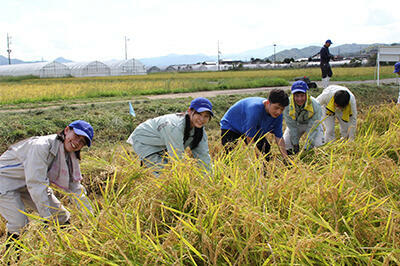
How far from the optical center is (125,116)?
8289 millimetres

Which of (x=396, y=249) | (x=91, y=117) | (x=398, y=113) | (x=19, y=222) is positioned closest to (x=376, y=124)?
(x=398, y=113)

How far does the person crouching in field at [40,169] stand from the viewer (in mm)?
2666

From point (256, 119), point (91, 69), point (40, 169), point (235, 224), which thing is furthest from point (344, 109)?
point (91, 69)

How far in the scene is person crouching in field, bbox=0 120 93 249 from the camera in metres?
2.67

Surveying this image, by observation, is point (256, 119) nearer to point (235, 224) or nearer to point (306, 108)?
point (306, 108)

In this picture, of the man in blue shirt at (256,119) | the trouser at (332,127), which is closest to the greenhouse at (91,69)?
the trouser at (332,127)

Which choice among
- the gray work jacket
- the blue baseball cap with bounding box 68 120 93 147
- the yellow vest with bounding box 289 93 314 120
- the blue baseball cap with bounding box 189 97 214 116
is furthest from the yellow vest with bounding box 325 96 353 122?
the blue baseball cap with bounding box 68 120 93 147

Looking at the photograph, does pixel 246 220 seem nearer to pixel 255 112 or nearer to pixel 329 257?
pixel 329 257

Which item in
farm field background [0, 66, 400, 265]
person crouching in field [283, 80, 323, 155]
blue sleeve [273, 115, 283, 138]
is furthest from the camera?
person crouching in field [283, 80, 323, 155]

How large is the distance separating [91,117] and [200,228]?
655 cm

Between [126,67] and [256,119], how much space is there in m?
45.8

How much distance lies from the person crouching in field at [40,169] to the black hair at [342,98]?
125 inches

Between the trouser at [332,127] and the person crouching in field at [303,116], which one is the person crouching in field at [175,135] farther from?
the trouser at [332,127]

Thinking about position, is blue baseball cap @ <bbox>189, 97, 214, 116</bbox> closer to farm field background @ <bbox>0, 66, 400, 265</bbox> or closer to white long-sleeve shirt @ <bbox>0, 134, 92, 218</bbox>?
farm field background @ <bbox>0, 66, 400, 265</bbox>
